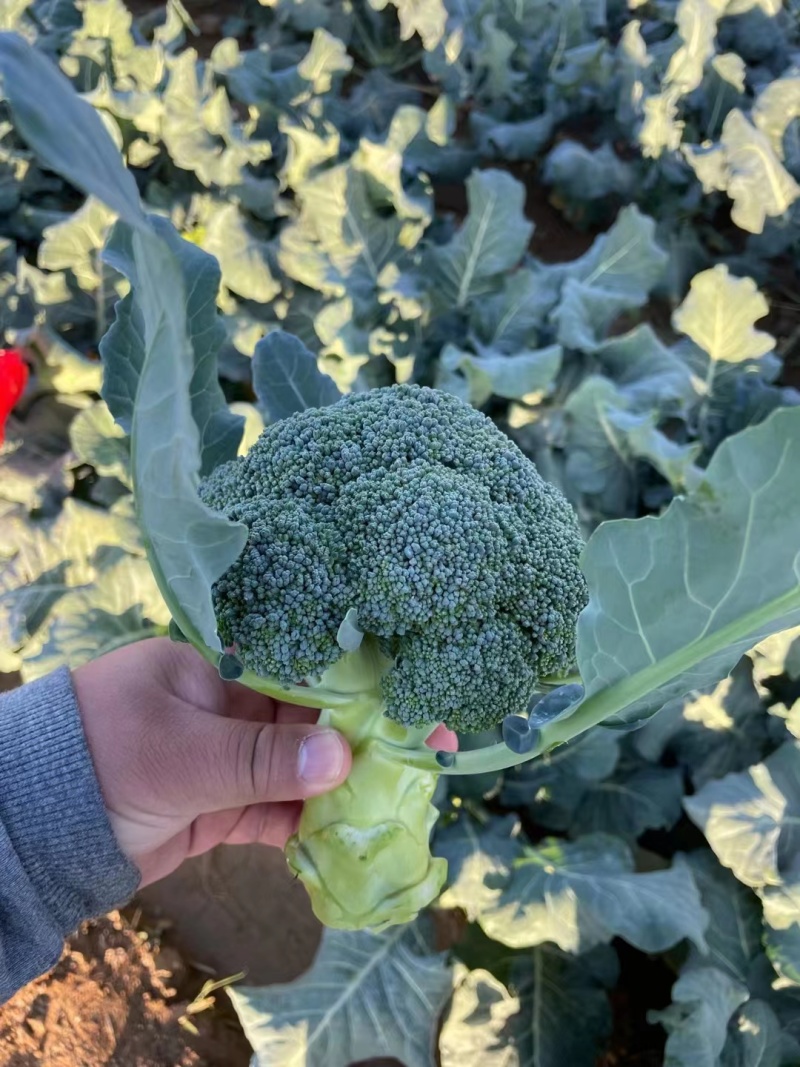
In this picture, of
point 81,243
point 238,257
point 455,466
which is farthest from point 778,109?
point 455,466

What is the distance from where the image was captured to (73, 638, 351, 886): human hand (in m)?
0.83

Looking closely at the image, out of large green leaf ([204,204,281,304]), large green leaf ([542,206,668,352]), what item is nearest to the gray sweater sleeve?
large green leaf ([204,204,281,304])

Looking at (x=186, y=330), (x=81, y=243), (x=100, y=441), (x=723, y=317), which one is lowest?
(x=723, y=317)

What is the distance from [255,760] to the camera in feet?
2.79

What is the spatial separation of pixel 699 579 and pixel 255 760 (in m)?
0.49

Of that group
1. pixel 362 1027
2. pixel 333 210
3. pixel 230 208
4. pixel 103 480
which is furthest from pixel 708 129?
pixel 362 1027

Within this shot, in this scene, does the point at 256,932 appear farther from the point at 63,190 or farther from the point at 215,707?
the point at 63,190

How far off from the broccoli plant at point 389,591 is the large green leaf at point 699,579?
0.43ft

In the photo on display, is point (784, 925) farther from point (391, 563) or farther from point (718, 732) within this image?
point (391, 563)

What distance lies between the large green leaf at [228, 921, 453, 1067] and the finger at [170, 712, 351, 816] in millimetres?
586

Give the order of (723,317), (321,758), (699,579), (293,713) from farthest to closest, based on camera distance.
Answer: (723,317), (293,713), (321,758), (699,579)

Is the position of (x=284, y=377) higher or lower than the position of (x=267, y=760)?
higher

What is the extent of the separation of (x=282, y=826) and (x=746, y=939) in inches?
31.9

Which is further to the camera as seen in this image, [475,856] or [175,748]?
[475,856]
